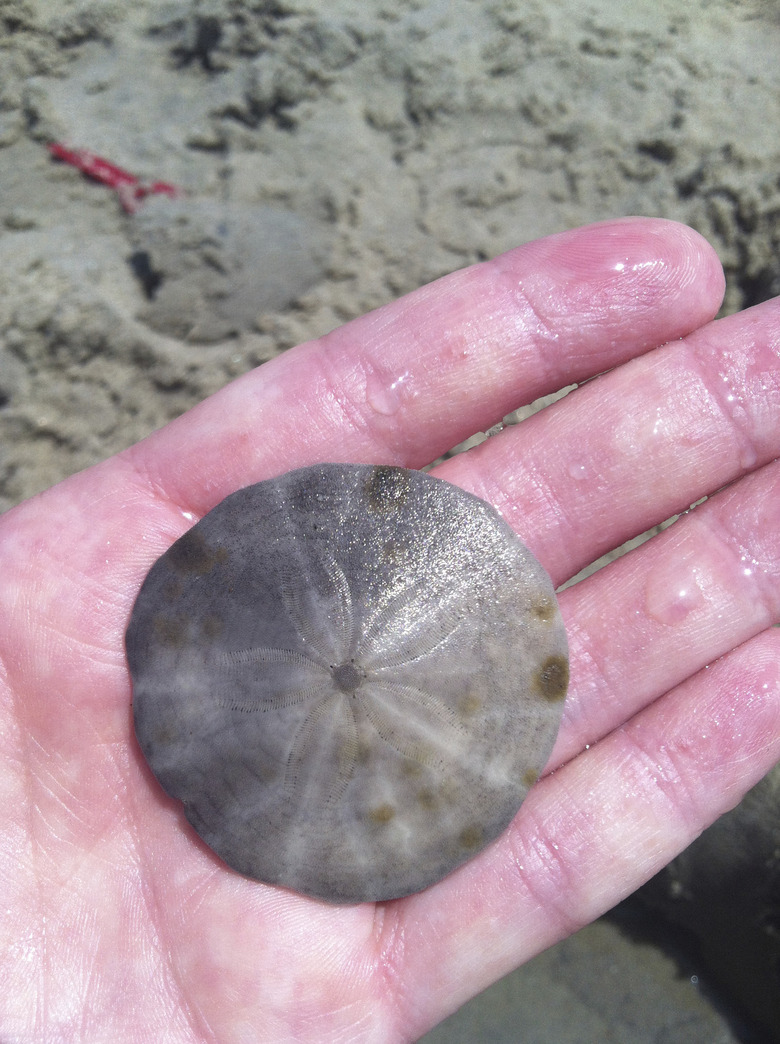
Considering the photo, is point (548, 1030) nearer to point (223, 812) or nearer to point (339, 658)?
point (223, 812)

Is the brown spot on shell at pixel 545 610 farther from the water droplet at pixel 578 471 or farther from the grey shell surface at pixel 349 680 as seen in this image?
the water droplet at pixel 578 471

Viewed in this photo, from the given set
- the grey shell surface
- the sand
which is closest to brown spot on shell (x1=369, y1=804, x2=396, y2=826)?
the grey shell surface

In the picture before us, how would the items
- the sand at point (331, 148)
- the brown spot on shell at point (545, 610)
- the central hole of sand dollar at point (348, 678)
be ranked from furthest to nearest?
1. the sand at point (331, 148)
2. the brown spot on shell at point (545, 610)
3. the central hole of sand dollar at point (348, 678)

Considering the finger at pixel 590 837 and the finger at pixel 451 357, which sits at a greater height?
the finger at pixel 451 357

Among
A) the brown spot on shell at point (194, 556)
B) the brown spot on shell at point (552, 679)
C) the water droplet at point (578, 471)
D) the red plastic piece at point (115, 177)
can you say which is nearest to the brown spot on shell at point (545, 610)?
the brown spot on shell at point (552, 679)

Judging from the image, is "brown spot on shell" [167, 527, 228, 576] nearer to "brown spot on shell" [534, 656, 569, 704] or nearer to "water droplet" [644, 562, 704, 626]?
A: "brown spot on shell" [534, 656, 569, 704]

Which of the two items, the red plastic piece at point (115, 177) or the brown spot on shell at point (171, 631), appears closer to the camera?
the brown spot on shell at point (171, 631)

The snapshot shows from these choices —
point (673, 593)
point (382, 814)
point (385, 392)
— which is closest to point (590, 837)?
point (382, 814)
